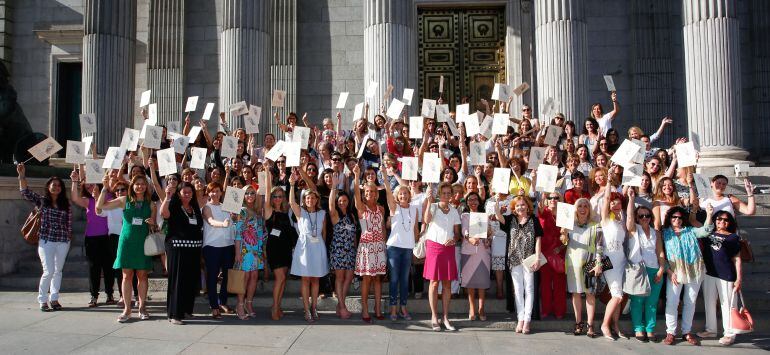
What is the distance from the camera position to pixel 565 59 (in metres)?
14.0

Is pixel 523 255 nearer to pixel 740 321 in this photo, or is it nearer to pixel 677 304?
pixel 677 304

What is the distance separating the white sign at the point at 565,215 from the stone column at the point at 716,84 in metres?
7.36

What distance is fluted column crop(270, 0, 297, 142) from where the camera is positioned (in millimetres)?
18781

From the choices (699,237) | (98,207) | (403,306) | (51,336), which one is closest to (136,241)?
(98,207)

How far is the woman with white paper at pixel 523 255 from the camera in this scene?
26.5ft

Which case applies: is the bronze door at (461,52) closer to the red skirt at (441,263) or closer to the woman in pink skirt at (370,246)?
the woman in pink skirt at (370,246)

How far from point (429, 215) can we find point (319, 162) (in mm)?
3591

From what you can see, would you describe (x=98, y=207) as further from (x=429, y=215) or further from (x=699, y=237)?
(x=699, y=237)

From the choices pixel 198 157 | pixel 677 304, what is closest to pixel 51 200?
pixel 198 157

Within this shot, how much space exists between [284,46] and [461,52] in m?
5.68

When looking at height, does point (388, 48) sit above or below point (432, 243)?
above

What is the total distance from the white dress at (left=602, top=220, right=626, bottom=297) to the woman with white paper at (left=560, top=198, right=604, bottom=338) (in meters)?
0.13

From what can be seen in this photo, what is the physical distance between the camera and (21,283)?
36.1 feet

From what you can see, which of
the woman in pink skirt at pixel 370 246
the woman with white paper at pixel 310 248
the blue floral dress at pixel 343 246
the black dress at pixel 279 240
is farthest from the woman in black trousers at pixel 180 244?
the woman in pink skirt at pixel 370 246
